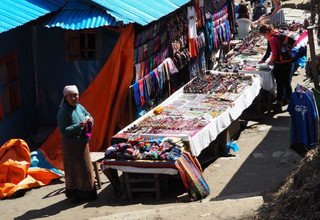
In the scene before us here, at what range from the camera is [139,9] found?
14.1 metres

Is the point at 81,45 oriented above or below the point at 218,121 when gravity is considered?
above

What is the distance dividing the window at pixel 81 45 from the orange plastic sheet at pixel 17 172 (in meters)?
2.49

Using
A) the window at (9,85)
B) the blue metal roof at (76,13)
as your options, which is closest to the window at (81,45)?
the blue metal roof at (76,13)

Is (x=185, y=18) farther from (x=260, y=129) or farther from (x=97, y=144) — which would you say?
(x=97, y=144)

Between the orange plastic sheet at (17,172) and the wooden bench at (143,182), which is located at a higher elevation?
the orange plastic sheet at (17,172)

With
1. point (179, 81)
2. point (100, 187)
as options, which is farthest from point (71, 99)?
point (179, 81)

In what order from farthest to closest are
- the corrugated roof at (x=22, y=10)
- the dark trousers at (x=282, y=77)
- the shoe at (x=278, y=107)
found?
1. the shoe at (x=278, y=107)
2. the dark trousers at (x=282, y=77)
3. the corrugated roof at (x=22, y=10)

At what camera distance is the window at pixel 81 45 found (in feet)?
45.6

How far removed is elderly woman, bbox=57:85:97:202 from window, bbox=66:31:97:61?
3.04 metres

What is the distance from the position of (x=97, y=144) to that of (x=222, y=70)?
3812 mm

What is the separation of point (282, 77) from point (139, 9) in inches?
141

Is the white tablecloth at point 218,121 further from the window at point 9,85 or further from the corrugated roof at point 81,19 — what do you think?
the window at point 9,85

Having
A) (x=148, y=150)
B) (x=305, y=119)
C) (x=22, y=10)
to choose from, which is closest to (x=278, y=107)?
(x=305, y=119)

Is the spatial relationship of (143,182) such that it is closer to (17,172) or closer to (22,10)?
(17,172)
